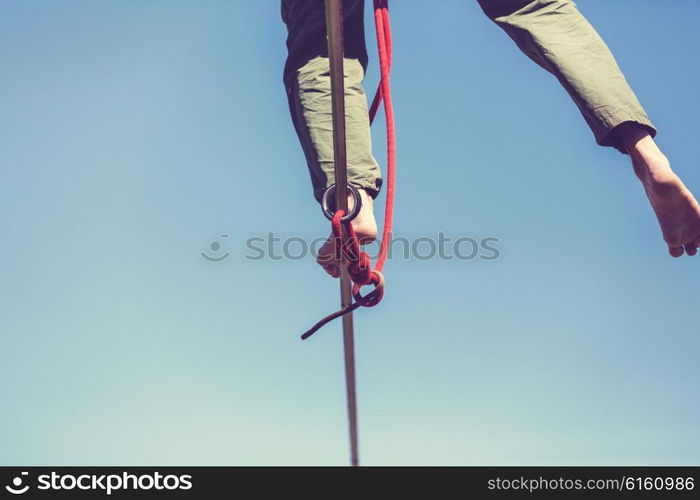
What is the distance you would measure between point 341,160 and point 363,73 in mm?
545

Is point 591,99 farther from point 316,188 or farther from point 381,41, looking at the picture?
point 316,188

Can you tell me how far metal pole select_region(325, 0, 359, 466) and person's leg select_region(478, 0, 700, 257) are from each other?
0.63m

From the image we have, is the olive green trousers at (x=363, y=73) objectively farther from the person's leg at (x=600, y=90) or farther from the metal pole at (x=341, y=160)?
the metal pole at (x=341, y=160)

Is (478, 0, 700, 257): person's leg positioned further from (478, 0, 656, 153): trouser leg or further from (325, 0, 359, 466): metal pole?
(325, 0, 359, 466): metal pole

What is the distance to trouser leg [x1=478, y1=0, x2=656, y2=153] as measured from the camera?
1974mm

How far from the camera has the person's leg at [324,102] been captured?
202 cm

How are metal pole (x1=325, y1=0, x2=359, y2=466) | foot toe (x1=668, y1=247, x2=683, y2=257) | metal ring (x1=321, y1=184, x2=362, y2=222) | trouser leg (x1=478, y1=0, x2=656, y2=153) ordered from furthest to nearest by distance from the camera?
foot toe (x1=668, y1=247, x2=683, y2=257) < trouser leg (x1=478, y1=0, x2=656, y2=153) < metal ring (x1=321, y1=184, x2=362, y2=222) < metal pole (x1=325, y1=0, x2=359, y2=466)

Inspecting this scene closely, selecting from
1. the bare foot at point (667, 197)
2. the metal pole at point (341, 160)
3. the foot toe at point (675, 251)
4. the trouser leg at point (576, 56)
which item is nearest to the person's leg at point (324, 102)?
the metal pole at point (341, 160)

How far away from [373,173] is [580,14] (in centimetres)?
68

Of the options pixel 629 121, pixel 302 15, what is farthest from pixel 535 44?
pixel 302 15

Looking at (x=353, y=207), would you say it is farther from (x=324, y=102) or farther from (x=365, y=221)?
(x=324, y=102)

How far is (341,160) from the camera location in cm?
178

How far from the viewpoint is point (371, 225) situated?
6.41 feet

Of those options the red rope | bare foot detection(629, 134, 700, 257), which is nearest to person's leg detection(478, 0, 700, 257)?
bare foot detection(629, 134, 700, 257)
